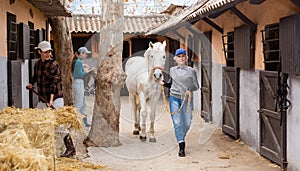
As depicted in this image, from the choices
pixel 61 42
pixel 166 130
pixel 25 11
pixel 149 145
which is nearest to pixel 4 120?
pixel 149 145

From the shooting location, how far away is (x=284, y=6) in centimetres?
713

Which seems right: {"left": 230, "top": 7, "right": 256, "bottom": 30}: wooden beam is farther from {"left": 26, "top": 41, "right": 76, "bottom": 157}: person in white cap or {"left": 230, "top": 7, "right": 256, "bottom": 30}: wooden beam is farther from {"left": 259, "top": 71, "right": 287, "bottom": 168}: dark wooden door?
{"left": 26, "top": 41, "right": 76, "bottom": 157}: person in white cap

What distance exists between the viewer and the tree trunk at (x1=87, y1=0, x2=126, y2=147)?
9.40 meters

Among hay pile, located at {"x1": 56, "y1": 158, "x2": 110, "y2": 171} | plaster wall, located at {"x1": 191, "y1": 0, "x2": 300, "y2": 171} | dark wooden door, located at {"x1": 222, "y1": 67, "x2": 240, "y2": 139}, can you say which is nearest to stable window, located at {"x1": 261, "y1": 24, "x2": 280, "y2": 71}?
plaster wall, located at {"x1": 191, "y1": 0, "x2": 300, "y2": 171}

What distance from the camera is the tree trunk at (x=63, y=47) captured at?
1339 centimetres

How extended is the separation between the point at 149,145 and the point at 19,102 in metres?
2.64

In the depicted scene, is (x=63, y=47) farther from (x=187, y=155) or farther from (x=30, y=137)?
(x=30, y=137)

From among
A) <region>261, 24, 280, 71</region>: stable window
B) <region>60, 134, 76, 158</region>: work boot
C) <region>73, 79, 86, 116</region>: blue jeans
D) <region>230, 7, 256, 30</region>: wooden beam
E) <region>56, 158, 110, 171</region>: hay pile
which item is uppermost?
<region>230, 7, 256, 30</region>: wooden beam

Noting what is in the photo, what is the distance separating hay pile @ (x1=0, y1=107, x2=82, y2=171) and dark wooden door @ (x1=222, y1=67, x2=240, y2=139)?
495 centimetres

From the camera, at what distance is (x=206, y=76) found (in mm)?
13039

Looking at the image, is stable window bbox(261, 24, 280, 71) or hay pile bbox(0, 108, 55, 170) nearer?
hay pile bbox(0, 108, 55, 170)

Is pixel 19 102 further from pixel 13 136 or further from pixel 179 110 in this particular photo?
pixel 13 136

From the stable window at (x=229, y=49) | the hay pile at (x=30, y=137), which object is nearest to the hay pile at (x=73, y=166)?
the hay pile at (x=30, y=137)

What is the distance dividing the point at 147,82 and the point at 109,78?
1.05 meters
